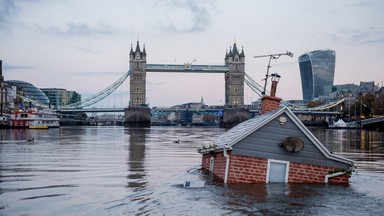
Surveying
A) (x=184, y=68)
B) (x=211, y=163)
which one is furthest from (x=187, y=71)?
(x=211, y=163)

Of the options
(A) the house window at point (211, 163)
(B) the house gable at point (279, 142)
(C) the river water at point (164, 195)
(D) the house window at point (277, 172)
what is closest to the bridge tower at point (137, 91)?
(C) the river water at point (164, 195)

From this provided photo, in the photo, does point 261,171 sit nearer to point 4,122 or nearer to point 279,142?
point 279,142

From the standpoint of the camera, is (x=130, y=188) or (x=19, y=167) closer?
(x=130, y=188)

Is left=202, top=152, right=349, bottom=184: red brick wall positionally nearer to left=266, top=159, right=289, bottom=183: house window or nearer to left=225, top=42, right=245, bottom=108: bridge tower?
left=266, top=159, right=289, bottom=183: house window

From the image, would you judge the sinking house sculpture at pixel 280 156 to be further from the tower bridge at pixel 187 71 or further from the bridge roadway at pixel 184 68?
the bridge roadway at pixel 184 68

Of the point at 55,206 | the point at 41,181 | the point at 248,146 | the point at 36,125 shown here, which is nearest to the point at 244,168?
the point at 248,146

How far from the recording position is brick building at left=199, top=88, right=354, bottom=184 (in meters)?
16.2

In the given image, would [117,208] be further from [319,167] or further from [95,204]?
[319,167]

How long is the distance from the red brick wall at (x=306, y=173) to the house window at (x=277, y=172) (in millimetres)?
144

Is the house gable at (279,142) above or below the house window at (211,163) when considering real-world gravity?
above

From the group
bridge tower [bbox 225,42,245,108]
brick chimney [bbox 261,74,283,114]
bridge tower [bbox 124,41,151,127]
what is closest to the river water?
brick chimney [bbox 261,74,283,114]

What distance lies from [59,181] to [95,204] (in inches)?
194

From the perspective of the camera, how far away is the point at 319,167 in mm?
16781

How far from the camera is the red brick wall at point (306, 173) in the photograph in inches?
656
